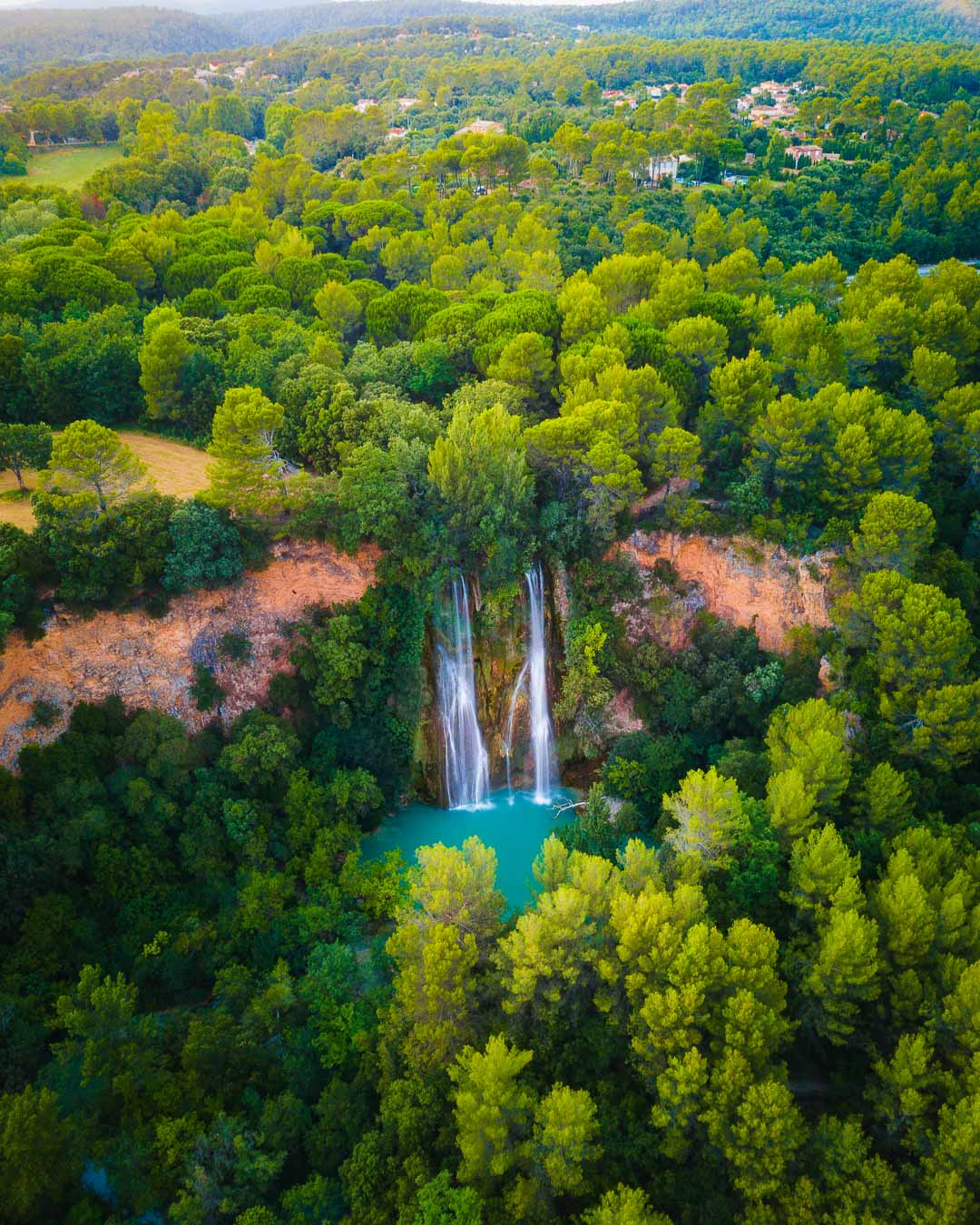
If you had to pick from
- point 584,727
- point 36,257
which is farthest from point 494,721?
point 36,257

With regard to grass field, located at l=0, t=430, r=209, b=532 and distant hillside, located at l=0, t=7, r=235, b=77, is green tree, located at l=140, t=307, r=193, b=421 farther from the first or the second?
distant hillside, located at l=0, t=7, r=235, b=77

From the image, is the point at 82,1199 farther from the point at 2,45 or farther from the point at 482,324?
the point at 2,45

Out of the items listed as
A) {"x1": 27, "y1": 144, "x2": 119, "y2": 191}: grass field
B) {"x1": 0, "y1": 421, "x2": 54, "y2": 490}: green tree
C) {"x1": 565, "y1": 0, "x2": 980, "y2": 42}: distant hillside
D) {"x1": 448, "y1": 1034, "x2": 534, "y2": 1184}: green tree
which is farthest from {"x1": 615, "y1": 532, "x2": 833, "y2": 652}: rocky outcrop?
{"x1": 565, "y1": 0, "x2": 980, "y2": 42}: distant hillside

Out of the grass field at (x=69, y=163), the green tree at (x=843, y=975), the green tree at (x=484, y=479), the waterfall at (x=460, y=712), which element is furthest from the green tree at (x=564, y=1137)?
the grass field at (x=69, y=163)

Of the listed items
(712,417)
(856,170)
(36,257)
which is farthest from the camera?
(856,170)

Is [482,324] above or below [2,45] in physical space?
below

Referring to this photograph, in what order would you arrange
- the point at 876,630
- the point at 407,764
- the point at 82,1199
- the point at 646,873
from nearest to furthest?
the point at 82,1199 → the point at 646,873 → the point at 876,630 → the point at 407,764
